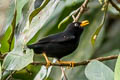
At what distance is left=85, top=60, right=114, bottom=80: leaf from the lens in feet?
8.80

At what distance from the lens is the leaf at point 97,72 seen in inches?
106

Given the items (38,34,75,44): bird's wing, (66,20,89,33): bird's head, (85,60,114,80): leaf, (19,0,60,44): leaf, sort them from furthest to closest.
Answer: (66,20,89,33): bird's head → (38,34,75,44): bird's wing → (19,0,60,44): leaf → (85,60,114,80): leaf

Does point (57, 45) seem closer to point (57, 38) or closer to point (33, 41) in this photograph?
point (57, 38)

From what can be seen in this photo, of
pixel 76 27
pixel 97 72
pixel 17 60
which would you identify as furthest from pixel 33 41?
pixel 97 72

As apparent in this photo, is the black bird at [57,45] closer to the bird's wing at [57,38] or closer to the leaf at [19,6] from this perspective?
the bird's wing at [57,38]

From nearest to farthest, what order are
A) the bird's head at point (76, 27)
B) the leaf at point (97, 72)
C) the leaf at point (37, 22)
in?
the leaf at point (97, 72) < the leaf at point (37, 22) < the bird's head at point (76, 27)

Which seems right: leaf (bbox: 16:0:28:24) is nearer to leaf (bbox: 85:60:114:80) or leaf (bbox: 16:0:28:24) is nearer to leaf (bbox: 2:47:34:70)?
leaf (bbox: 2:47:34:70)

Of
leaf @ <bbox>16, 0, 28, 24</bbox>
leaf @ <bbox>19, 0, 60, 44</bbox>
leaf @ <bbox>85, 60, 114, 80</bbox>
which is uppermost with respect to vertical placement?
leaf @ <bbox>16, 0, 28, 24</bbox>

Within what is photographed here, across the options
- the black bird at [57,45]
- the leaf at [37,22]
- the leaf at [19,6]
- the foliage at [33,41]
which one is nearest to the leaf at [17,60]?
the foliage at [33,41]

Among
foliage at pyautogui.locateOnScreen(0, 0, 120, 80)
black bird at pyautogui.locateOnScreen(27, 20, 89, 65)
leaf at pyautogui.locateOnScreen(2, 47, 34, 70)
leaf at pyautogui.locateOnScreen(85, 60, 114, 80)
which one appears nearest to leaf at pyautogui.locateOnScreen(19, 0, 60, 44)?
foliage at pyautogui.locateOnScreen(0, 0, 120, 80)

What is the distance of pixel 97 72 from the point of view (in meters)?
2.76

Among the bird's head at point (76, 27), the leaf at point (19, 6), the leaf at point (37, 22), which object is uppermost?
the leaf at point (19, 6)

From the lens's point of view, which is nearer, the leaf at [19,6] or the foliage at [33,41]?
the foliage at [33,41]

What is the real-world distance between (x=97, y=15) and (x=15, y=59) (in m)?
2.27
